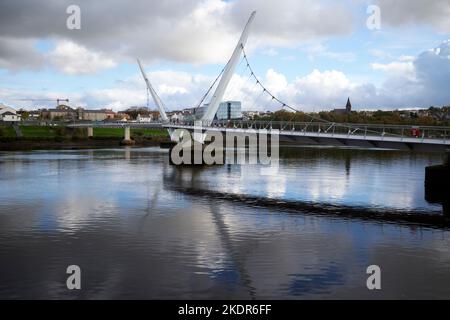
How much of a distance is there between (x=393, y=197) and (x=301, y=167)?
15703 mm

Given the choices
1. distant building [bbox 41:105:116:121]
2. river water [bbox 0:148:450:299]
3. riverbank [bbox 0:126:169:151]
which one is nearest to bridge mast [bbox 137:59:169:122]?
riverbank [bbox 0:126:169:151]

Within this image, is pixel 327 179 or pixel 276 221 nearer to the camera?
pixel 276 221

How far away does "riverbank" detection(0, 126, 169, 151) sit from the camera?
69.8 metres

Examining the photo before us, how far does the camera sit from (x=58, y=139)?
77.0 m

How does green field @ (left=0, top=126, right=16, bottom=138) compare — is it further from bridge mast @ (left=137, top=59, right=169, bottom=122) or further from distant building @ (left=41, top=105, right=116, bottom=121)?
distant building @ (left=41, top=105, right=116, bottom=121)

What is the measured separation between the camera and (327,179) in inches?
1210

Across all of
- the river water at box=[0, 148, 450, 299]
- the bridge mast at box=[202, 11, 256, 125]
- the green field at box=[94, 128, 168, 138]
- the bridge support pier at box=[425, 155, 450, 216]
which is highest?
the bridge mast at box=[202, 11, 256, 125]

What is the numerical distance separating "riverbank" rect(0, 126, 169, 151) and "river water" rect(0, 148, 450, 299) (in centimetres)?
4403

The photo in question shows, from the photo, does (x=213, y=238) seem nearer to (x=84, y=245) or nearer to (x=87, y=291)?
(x=84, y=245)

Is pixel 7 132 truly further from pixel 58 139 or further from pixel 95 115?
pixel 95 115

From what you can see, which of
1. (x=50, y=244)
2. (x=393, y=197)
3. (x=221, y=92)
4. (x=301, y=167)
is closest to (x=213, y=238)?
(x=50, y=244)

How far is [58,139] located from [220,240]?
67.2 meters

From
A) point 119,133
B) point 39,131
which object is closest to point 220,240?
point 39,131

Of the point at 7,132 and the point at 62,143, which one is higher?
the point at 7,132
